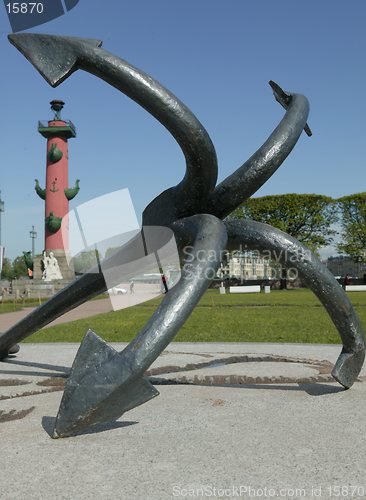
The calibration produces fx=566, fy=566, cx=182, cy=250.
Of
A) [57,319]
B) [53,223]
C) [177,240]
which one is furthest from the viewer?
[53,223]

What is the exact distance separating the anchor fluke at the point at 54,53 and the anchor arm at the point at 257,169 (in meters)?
1.79

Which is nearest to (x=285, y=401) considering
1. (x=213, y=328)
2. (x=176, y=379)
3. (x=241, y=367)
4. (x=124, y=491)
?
(x=176, y=379)

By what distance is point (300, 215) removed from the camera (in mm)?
45844

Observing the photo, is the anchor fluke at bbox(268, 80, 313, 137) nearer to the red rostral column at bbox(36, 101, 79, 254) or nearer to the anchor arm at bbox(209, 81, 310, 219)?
the anchor arm at bbox(209, 81, 310, 219)

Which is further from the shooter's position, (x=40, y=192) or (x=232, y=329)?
(x=40, y=192)

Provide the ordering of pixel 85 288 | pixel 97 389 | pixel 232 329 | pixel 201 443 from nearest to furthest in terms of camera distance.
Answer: pixel 97 389
pixel 201 443
pixel 85 288
pixel 232 329

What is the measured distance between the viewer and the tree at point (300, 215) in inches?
1799

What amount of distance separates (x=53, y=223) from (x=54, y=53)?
39243mm

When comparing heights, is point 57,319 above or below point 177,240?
below

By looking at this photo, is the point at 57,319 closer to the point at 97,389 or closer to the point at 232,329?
the point at 232,329

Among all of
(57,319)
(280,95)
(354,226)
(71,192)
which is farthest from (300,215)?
(280,95)

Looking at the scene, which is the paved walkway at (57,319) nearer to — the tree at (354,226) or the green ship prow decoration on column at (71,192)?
the green ship prow decoration on column at (71,192)

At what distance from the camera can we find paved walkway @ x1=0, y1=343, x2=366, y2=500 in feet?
10.6

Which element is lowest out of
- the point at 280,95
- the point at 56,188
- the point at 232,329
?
the point at 232,329
